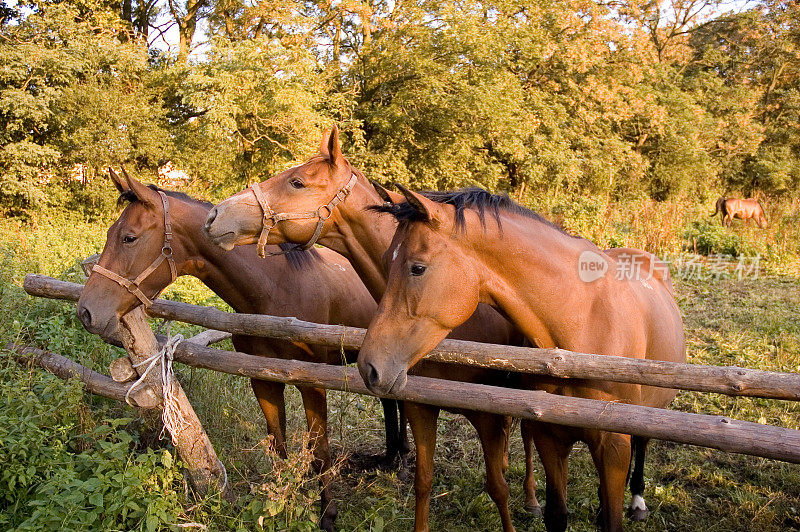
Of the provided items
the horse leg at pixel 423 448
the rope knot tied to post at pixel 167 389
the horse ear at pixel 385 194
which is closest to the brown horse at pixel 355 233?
the horse leg at pixel 423 448

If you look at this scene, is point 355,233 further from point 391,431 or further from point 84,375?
point 391,431

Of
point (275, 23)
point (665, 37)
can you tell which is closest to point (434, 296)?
point (275, 23)

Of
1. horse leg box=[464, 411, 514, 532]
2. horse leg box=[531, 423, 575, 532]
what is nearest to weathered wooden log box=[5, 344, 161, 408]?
horse leg box=[464, 411, 514, 532]

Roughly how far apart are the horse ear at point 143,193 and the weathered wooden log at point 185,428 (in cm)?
63

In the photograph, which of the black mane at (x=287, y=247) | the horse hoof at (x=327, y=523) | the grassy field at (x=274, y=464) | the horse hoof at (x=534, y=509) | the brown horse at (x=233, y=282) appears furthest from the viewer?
the horse hoof at (x=534, y=509)

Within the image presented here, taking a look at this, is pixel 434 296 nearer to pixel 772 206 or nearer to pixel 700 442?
pixel 700 442

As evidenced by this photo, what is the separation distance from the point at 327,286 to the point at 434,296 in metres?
1.52

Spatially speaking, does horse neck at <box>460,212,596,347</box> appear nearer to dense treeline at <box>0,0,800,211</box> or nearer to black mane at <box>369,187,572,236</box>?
black mane at <box>369,187,572,236</box>

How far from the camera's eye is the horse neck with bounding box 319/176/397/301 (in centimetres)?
307

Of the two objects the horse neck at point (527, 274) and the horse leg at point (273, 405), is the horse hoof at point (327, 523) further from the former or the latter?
the horse neck at point (527, 274)

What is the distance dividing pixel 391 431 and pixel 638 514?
1950mm

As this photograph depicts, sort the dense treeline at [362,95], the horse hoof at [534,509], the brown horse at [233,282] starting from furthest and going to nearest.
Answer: the dense treeline at [362,95], the horse hoof at [534,509], the brown horse at [233,282]

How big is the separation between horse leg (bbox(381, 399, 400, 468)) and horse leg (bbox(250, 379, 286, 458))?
1.17 m

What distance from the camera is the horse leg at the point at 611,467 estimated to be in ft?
8.43
